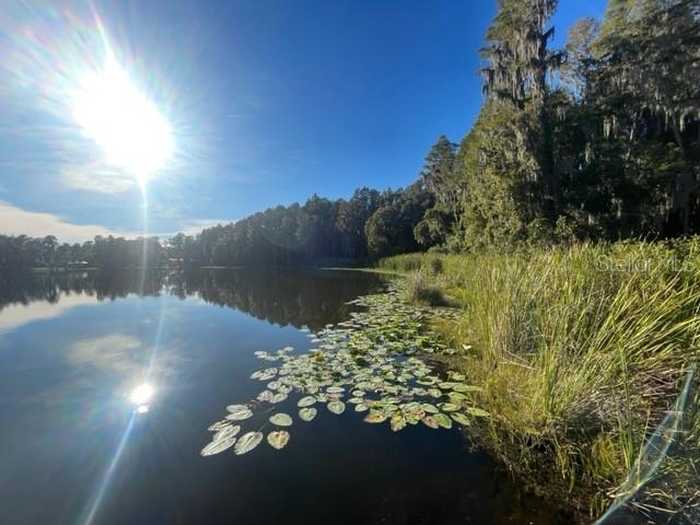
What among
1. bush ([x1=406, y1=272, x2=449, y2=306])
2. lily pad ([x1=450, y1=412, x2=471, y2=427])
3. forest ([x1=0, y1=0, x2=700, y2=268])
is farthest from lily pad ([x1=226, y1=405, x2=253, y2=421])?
forest ([x1=0, y1=0, x2=700, y2=268])

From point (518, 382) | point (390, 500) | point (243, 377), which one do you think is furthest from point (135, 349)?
point (518, 382)

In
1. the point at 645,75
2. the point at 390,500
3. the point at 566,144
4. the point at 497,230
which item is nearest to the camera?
the point at 390,500

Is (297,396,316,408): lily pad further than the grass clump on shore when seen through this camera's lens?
Yes

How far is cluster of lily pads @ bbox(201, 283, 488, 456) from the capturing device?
3.01 metres

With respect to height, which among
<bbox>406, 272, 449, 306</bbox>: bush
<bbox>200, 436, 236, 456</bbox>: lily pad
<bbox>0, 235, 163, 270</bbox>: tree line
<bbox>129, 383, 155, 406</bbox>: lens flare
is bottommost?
<bbox>129, 383, 155, 406</bbox>: lens flare

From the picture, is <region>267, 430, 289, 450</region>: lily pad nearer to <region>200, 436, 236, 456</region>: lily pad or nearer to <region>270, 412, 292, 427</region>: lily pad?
<region>270, 412, 292, 427</region>: lily pad

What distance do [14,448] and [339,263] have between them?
1622 inches

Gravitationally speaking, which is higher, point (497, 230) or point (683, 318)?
point (497, 230)

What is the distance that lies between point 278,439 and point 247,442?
27 centimetres

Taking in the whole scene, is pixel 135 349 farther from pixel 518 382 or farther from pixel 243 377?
pixel 518 382

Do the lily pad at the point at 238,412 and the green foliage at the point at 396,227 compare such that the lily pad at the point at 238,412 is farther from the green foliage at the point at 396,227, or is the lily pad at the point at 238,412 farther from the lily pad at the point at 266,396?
the green foliage at the point at 396,227

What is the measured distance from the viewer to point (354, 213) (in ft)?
157

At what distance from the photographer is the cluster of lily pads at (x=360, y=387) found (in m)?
3.01

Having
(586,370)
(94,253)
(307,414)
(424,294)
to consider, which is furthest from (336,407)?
(94,253)
